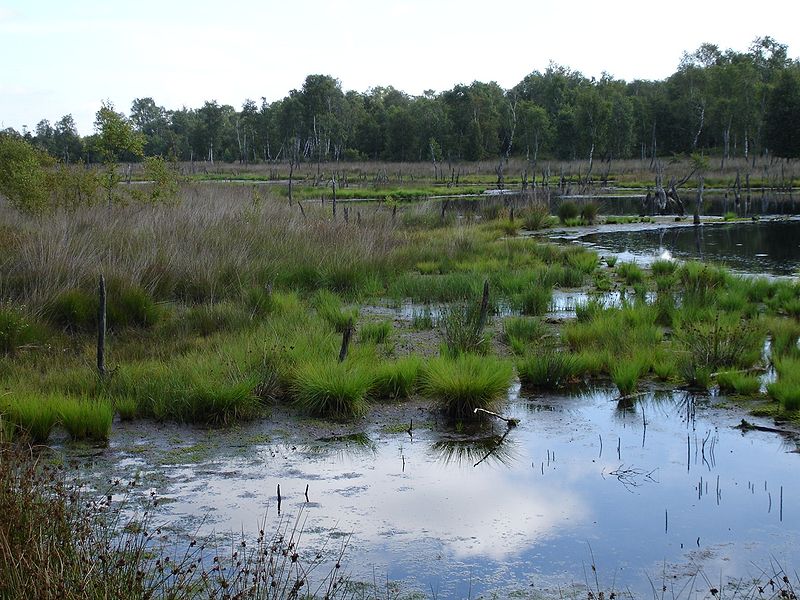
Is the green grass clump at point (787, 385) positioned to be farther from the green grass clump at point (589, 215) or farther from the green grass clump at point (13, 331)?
the green grass clump at point (589, 215)

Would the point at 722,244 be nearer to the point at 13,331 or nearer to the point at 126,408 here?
the point at 13,331

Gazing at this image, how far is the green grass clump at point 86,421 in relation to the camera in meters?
7.93

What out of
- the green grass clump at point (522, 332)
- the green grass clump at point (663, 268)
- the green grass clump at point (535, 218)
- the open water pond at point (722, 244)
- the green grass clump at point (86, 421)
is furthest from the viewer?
the green grass clump at point (535, 218)

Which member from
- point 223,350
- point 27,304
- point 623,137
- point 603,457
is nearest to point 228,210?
point 27,304

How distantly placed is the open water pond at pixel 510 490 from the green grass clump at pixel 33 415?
1.24 ft

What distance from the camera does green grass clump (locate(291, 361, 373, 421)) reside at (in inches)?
344

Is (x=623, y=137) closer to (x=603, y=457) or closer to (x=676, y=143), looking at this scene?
(x=676, y=143)

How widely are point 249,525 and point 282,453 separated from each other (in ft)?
5.56

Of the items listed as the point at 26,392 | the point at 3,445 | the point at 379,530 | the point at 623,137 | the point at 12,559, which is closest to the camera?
the point at 12,559

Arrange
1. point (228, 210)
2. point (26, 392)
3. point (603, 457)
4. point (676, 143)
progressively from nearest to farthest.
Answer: point (603, 457)
point (26, 392)
point (228, 210)
point (676, 143)

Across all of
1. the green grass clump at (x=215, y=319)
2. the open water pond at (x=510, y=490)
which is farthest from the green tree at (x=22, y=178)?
the open water pond at (x=510, y=490)

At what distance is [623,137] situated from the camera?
74.5 meters

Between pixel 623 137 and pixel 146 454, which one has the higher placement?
pixel 623 137

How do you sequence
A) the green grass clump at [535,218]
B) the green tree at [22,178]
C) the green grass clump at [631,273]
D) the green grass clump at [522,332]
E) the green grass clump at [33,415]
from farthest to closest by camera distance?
the green grass clump at [535,218] < the green tree at [22,178] < the green grass clump at [631,273] < the green grass clump at [522,332] < the green grass clump at [33,415]
